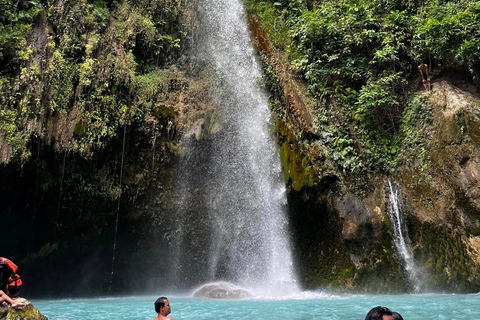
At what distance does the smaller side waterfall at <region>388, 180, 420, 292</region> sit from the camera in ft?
28.6

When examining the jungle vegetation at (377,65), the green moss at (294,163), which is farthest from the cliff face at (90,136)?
the jungle vegetation at (377,65)

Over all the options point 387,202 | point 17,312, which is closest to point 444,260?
point 387,202

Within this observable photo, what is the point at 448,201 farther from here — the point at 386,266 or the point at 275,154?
the point at 275,154

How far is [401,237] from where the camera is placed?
895cm

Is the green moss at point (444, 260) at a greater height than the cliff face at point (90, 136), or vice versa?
the cliff face at point (90, 136)

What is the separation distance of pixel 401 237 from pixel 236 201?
4.61 meters

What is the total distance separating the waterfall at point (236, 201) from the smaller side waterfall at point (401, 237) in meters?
2.81

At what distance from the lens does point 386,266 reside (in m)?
8.89

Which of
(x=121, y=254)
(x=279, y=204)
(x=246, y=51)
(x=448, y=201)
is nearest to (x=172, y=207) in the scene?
(x=121, y=254)

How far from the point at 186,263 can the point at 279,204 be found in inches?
147

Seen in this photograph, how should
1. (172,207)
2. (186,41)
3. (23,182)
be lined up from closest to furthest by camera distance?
(23,182), (172,207), (186,41)

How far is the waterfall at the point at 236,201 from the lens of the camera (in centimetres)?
1009

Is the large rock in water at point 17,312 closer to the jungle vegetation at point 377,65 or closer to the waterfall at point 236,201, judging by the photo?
the waterfall at point 236,201

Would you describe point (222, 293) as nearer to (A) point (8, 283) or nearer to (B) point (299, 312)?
(B) point (299, 312)
